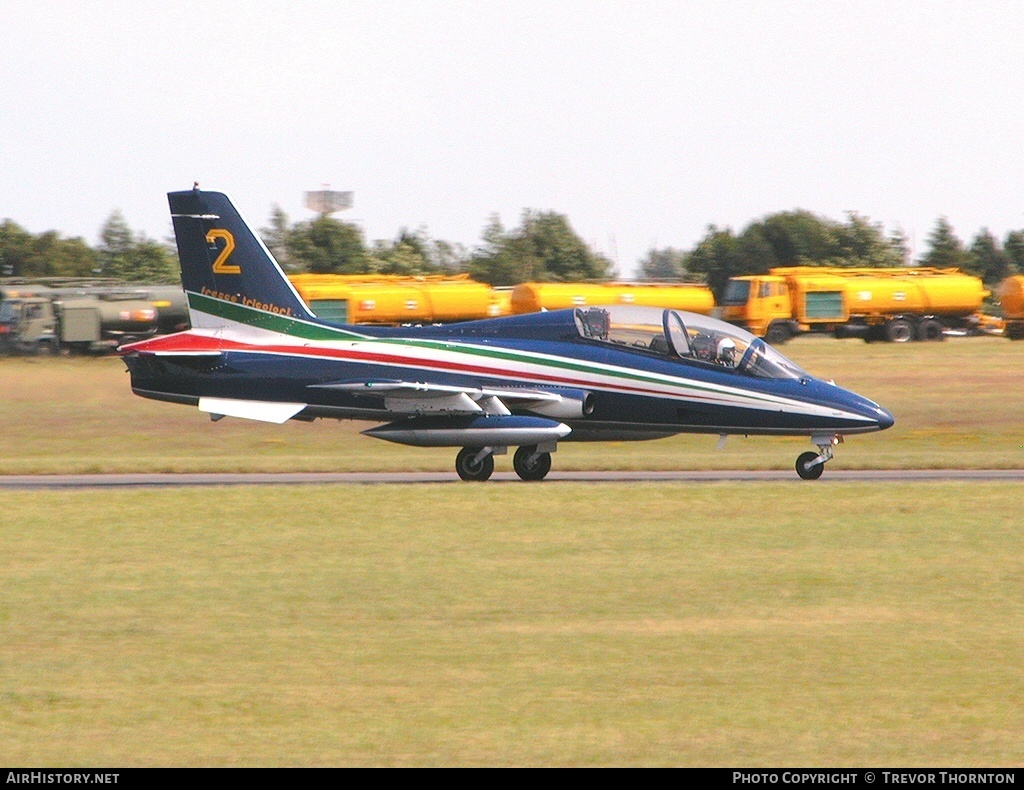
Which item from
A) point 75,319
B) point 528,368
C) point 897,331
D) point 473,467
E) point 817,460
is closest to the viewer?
point 817,460

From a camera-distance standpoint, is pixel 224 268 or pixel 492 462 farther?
pixel 224 268

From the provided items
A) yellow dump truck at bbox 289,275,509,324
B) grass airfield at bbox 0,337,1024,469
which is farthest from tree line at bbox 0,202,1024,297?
grass airfield at bbox 0,337,1024,469

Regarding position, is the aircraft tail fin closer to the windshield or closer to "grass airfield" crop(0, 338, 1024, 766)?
"grass airfield" crop(0, 338, 1024, 766)

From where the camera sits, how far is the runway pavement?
2317cm

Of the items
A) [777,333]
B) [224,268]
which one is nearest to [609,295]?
[777,333]

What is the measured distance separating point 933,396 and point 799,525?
2518 cm

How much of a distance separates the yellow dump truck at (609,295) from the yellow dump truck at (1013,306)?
13.3m

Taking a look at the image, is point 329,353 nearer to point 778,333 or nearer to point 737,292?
point 737,292

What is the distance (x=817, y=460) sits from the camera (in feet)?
75.0

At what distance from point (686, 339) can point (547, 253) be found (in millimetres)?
84025

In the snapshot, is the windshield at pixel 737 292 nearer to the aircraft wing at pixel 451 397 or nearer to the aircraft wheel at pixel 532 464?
the aircraft wheel at pixel 532 464

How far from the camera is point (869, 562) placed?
14602 mm

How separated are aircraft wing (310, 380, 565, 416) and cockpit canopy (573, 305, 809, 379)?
4.28ft

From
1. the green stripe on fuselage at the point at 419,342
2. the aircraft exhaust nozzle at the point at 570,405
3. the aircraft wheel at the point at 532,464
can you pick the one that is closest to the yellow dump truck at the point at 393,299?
the green stripe on fuselage at the point at 419,342
